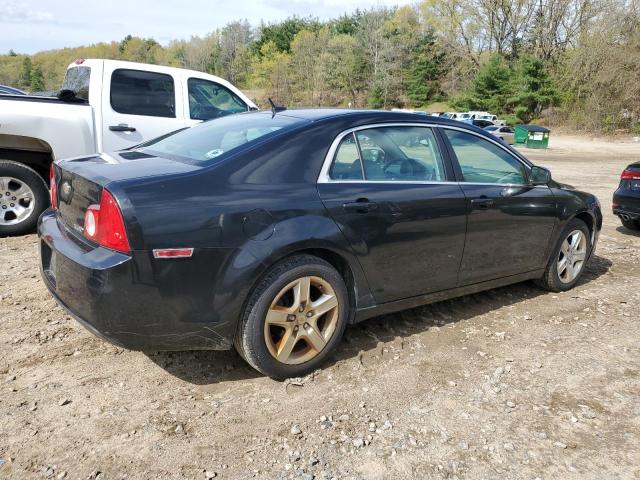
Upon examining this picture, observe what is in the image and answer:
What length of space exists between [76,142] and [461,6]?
2468 inches

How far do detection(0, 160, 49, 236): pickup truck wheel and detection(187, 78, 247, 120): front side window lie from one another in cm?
210

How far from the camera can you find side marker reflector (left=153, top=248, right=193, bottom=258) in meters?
2.66

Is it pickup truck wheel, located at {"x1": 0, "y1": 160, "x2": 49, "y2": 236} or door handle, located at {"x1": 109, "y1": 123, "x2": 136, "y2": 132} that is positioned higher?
door handle, located at {"x1": 109, "y1": 123, "x2": 136, "y2": 132}

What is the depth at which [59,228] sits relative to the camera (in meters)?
3.23

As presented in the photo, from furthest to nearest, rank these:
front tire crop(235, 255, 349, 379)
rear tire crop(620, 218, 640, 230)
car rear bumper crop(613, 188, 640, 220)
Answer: rear tire crop(620, 218, 640, 230) → car rear bumper crop(613, 188, 640, 220) → front tire crop(235, 255, 349, 379)

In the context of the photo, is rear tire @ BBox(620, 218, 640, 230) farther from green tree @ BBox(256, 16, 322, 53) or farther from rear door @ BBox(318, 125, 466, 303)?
green tree @ BBox(256, 16, 322, 53)

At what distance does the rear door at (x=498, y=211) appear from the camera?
13.2 ft

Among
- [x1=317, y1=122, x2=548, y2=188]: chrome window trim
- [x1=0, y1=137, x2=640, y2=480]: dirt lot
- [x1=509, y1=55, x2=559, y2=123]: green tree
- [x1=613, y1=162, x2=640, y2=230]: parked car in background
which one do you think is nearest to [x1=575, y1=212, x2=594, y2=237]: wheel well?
[x1=317, y1=122, x2=548, y2=188]: chrome window trim

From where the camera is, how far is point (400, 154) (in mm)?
3764

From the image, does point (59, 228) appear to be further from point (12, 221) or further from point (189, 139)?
point (12, 221)

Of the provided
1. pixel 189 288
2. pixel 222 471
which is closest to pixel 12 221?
pixel 189 288

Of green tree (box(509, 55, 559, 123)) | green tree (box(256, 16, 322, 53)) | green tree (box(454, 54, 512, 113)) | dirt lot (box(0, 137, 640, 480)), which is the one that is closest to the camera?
dirt lot (box(0, 137, 640, 480))

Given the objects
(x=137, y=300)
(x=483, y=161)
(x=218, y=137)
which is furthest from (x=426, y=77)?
(x=137, y=300)

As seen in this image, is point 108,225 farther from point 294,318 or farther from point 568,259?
point 568,259
